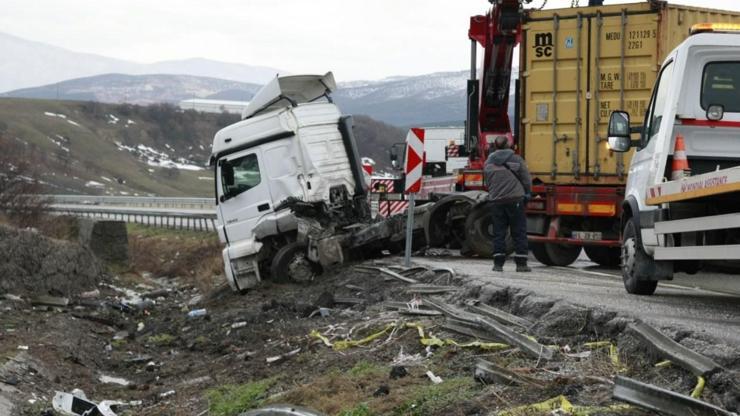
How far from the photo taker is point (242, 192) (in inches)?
716

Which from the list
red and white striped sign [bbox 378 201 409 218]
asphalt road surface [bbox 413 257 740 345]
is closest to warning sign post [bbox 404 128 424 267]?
asphalt road surface [bbox 413 257 740 345]

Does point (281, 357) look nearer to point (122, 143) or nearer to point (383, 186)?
point (383, 186)

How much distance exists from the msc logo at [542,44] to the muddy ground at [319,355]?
3.72m

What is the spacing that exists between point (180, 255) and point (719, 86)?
22792 millimetres

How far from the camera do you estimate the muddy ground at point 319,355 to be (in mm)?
6691

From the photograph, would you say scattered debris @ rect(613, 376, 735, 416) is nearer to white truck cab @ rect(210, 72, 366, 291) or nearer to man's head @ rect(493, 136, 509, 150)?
man's head @ rect(493, 136, 509, 150)

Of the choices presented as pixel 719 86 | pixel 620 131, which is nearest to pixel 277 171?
pixel 620 131

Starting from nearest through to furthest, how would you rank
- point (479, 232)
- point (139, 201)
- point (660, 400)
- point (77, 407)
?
point (660, 400) < point (77, 407) < point (479, 232) < point (139, 201)

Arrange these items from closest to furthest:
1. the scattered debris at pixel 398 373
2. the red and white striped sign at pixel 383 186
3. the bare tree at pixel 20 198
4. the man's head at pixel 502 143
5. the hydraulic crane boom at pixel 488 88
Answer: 1. the scattered debris at pixel 398 373
2. the man's head at pixel 502 143
3. the hydraulic crane boom at pixel 488 88
4. the bare tree at pixel 20 198
5. the red and white striped sign at pixel 383 186

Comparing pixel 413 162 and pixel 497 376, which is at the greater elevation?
pixel 413 162

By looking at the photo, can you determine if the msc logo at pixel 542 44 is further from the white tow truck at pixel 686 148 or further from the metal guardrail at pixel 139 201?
the metal guardrail at pixel 139 201

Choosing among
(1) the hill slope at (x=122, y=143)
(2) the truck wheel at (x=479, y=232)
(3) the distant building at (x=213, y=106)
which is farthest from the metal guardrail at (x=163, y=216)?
(3) the distant building at (x=213, y=106)

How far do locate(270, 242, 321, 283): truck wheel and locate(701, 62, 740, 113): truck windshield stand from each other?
9.14 m

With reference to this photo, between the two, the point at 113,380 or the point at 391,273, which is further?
the point at 391,273
